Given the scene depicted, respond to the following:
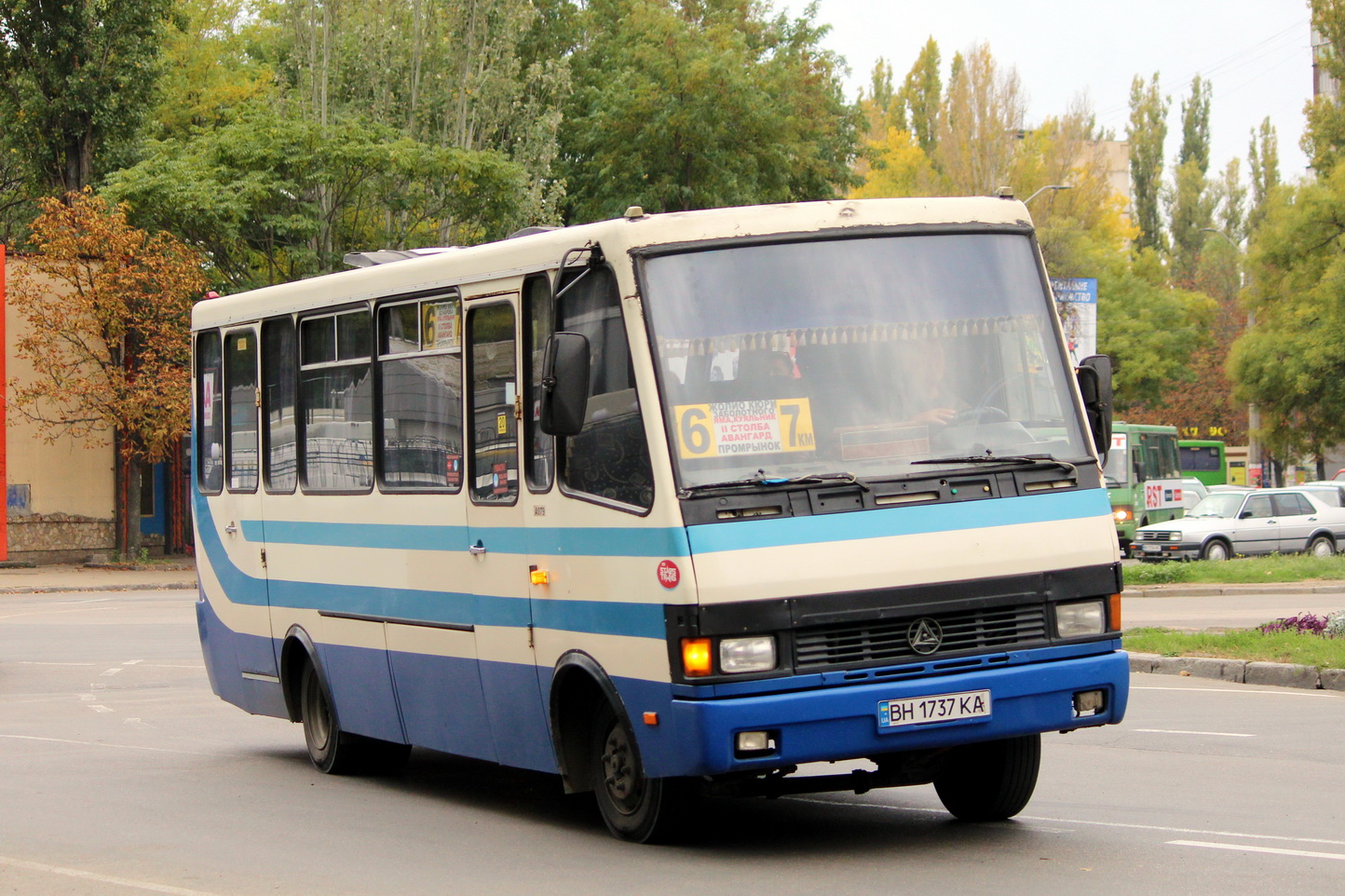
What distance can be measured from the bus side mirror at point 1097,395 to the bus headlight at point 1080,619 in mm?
818

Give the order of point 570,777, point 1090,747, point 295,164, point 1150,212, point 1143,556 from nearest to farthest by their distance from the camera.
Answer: point 570,777
point 1090,747
point 1143,556
point 295,164
point 1150,212

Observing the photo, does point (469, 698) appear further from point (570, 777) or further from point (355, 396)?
point (355, 396)

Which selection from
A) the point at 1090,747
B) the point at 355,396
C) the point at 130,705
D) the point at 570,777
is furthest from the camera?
the point at 130,705

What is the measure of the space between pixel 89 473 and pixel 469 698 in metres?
32.4

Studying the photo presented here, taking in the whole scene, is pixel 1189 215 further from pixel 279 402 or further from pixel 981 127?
pixel 279 402

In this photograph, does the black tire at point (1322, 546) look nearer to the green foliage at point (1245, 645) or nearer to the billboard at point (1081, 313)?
the billboard at point (1081, 313)

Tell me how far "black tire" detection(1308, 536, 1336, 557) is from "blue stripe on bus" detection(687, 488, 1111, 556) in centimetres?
2954

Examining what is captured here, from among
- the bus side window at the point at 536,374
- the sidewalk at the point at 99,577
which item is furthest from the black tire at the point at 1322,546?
the bus side window at the point at 536,374

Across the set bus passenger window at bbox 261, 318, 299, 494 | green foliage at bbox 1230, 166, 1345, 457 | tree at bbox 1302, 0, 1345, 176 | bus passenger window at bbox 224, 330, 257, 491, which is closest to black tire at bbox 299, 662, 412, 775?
bus passenger window at bbox 261, 318, 299, 494

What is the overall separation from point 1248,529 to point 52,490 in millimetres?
26174

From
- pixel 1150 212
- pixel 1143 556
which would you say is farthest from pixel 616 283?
pixel 1150 212

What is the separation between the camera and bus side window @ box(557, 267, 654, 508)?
7.44 meters

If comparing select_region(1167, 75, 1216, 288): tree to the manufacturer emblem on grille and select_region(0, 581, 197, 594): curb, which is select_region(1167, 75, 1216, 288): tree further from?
the manufacturer emblem on grille

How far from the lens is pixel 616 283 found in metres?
7.60
